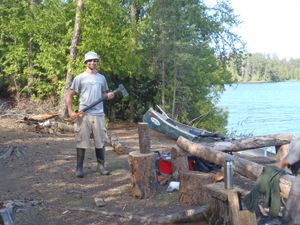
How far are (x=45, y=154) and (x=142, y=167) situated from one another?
12.1 ft

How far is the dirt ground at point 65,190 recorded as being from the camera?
16.3 feet

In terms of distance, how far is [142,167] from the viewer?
5.51m

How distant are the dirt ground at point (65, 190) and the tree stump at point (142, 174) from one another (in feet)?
0.39

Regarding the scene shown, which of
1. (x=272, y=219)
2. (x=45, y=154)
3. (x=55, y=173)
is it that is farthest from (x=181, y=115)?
(x=272, y=219)

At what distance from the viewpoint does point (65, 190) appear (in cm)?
607

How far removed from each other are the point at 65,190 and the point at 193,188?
77.4 inches

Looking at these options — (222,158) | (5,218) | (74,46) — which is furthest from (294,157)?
(74,46)

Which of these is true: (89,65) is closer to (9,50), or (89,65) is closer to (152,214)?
(152,214)

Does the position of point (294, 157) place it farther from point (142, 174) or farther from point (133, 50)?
point (133, 50)

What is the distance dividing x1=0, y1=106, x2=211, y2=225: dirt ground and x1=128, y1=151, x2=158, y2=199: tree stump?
119 mm

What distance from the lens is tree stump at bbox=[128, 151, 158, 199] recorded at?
551cm

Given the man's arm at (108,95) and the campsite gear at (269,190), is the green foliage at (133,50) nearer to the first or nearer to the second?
the man's arm at (108,95)

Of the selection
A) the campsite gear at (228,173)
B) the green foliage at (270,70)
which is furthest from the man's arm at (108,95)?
the green foliage at (270,70)

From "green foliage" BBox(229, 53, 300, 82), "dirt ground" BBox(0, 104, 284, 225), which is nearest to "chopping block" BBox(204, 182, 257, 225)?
"dirt ground" BBox(0, 104, 284, 225)
